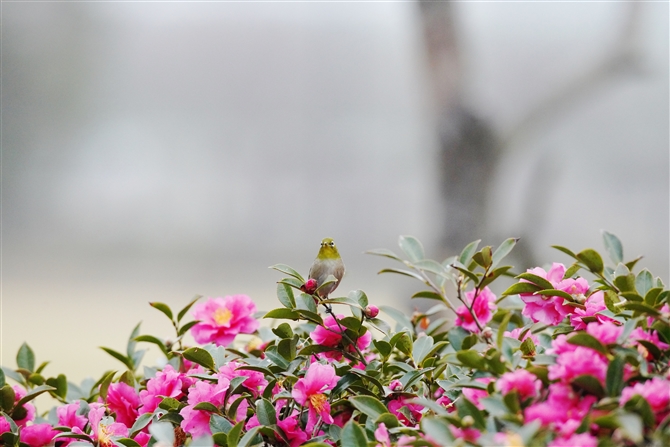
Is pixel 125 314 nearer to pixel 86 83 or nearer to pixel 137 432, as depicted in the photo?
pixel 86 83

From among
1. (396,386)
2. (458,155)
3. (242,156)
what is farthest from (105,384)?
(242,156)

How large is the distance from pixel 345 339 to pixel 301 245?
8.76 ft

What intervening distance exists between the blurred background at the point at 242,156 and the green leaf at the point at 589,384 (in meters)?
2.00

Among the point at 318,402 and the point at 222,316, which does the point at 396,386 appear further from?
the point at 222,316

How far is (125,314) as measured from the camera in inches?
126

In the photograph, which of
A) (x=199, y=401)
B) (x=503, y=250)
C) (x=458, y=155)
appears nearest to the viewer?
(x=199, y=401)

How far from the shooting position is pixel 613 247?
0.67 metres

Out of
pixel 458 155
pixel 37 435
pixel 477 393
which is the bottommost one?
pixel 37 435

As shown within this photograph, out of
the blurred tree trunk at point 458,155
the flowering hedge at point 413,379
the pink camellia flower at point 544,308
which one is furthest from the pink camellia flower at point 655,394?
the blurred tree trunk at point 458,155

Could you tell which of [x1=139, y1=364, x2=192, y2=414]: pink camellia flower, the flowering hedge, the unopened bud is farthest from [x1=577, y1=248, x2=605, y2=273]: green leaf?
[x1=139, y1=364, x2=192, y2=414]: pink camellia flower

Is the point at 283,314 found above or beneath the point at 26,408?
above

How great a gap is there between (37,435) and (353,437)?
0.42m

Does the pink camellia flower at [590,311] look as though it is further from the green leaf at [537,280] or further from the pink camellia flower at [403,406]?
the pink camellia flower at [403,406]

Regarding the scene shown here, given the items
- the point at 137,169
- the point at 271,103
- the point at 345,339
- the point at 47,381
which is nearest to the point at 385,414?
the point at 345,339
